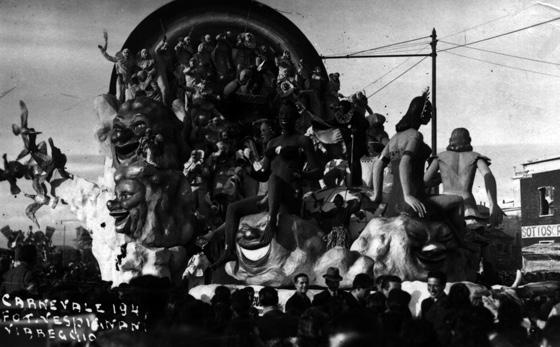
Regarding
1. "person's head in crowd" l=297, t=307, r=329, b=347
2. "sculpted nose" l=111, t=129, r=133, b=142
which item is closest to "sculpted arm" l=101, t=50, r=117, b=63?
"sculpted nose" l=111, t=129, r=133, b=142

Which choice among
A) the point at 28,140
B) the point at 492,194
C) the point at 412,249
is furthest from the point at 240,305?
the point at 28,140

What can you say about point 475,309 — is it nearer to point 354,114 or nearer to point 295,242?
point 295,242

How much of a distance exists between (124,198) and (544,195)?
23.5m

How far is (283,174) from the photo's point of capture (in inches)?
430

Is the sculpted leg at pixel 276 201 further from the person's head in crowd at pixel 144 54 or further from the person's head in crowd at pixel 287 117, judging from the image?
the person's head in crowd at pixel 144 54

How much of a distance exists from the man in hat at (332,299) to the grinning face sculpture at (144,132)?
5920 mm

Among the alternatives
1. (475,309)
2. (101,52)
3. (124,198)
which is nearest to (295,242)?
(124,198)

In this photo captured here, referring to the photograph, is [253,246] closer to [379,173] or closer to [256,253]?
[256,253]

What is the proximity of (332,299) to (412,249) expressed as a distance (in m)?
3.92

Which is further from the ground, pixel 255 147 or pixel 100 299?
pixel 255 147

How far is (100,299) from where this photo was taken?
6.88 meters

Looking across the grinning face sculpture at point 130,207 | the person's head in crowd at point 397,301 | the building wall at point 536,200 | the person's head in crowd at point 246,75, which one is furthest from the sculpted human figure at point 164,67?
the building wall at point 536,200

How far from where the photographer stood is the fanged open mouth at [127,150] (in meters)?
14.9

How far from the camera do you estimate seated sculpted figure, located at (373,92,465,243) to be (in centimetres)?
1022
